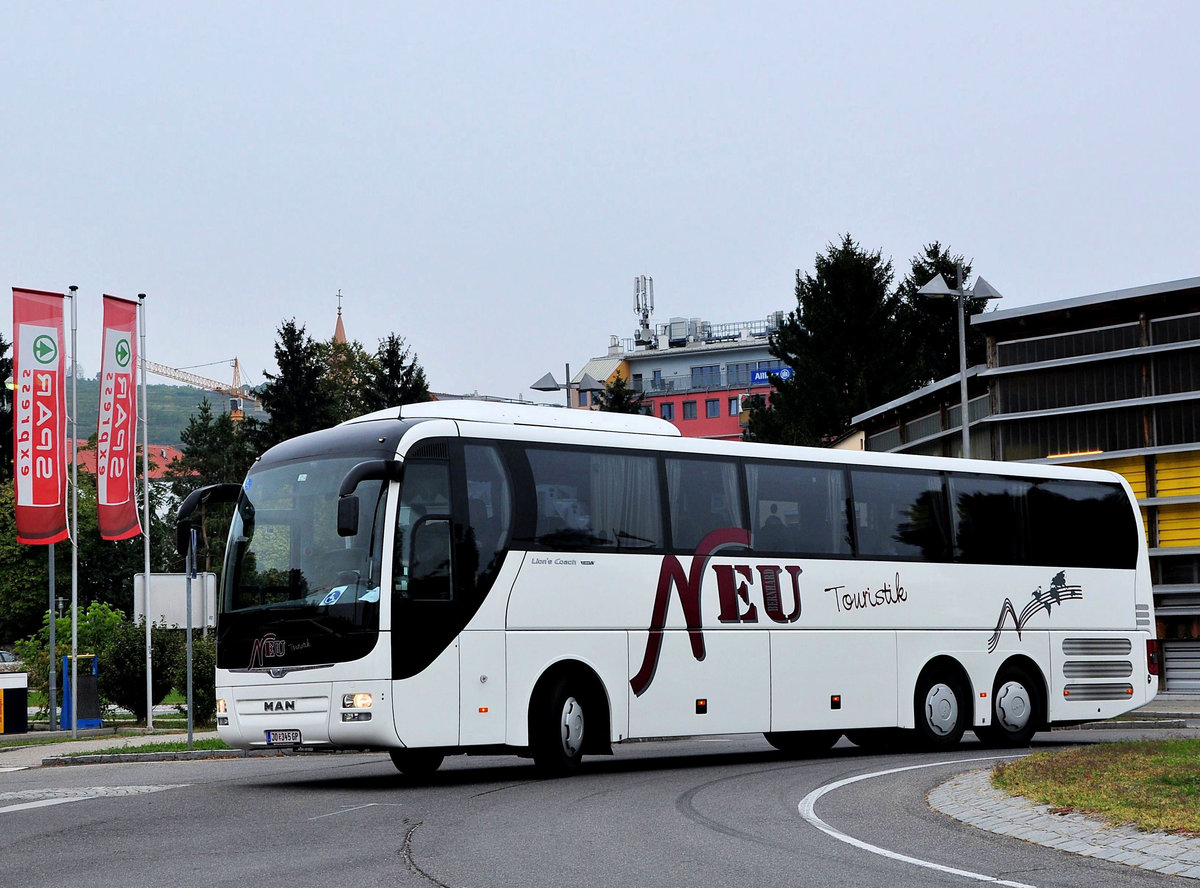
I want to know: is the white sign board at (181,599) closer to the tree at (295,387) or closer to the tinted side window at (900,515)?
the tinted side window at (900,515)

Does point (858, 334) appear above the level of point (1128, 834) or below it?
above

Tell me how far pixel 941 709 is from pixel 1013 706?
54.7 inches

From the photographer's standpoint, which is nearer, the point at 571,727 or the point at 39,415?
Answer: the point at 571,727

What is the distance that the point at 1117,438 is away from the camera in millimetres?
42531

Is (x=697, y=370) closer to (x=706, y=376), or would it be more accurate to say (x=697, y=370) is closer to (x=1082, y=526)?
(x=706, y=376)

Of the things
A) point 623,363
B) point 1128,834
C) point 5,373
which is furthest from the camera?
point 623,363

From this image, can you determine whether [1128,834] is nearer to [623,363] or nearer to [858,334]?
[858,334]

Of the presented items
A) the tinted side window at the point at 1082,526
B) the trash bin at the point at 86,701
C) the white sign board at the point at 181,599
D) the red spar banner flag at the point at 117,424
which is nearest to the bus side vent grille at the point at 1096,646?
the tinted side window at the point at 1082,526

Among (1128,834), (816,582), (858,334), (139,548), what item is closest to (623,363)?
(139,548)

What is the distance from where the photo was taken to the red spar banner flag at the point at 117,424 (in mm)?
32906

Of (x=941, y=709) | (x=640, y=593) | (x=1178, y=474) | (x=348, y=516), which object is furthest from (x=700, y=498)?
(x=1178, y=474)

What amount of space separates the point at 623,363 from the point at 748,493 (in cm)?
12211

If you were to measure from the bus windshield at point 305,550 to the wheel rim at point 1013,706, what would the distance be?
32.7ft

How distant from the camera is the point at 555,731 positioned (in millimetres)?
16500
